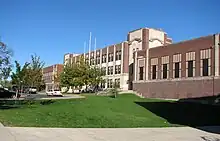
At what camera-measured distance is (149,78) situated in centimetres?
6038

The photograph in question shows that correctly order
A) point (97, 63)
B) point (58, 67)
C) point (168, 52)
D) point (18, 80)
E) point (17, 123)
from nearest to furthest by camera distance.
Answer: point (17, 123)
point (18, 80)
point (168, 52)
point (97, 63)
point (58, 67)

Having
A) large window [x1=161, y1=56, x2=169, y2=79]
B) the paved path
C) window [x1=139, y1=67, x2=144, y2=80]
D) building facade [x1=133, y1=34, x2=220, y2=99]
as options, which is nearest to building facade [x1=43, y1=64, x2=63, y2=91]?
window [x1=139, y1=67, x2=144, y2=80]

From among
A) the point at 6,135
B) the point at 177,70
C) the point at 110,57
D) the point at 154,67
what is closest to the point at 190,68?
the point at 177,70

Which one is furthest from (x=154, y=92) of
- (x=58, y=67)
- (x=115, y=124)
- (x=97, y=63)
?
(x=58, y=67)

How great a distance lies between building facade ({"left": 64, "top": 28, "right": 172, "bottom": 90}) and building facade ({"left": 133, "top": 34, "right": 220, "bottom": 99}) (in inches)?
490

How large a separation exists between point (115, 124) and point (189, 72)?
35200mm

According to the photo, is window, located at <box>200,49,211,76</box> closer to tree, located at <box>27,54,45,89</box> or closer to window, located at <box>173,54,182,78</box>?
window, located at <box>173,54,182,78</box>

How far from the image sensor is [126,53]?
78.0 meters

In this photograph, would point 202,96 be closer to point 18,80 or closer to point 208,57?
point 208,57

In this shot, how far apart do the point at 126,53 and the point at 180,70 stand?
86.2 feet

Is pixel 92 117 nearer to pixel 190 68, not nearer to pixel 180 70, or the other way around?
pixel 190 68

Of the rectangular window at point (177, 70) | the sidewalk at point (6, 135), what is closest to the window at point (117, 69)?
the rectangular window at point (177, 70)

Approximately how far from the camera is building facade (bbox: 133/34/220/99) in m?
47.3

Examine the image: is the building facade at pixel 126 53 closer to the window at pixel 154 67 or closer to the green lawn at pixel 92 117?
the window at pixel 154 67
